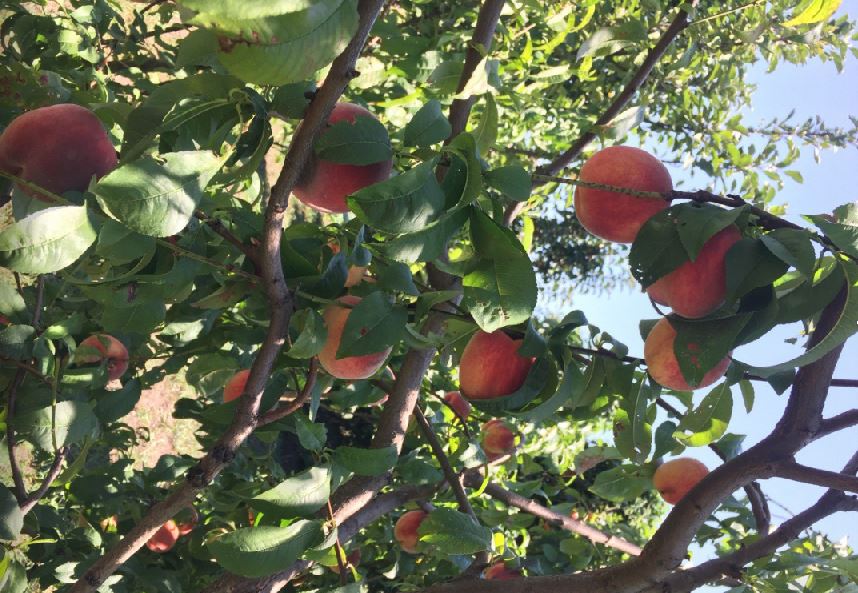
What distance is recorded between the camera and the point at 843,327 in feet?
3.25

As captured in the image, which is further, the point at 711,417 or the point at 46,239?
the point at 711,417

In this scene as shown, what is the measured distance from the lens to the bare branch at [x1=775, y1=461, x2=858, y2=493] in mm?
1020

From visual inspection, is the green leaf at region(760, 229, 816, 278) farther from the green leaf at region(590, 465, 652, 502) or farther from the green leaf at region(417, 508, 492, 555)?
the green leaf at region(590, 465, 652, 502)

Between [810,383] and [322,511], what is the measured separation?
0.84 metres

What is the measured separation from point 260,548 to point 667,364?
648 mm

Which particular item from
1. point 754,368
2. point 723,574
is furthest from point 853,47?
point 723,574

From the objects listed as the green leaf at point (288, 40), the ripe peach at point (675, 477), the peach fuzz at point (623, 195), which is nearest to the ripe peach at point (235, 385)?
the peach fuzz at point (623, 195)

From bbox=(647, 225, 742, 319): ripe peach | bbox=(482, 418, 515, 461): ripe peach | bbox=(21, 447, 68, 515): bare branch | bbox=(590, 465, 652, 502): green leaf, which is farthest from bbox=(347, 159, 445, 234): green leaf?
bbox=(482, 418, 515, 461): ripe peach

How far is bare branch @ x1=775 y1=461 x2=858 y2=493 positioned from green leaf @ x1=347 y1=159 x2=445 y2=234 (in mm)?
668

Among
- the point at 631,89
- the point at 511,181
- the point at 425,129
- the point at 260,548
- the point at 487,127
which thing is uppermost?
the point at 631,89

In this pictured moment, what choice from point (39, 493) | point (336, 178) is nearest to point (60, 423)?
point (39, 493)

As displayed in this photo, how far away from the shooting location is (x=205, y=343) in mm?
1594

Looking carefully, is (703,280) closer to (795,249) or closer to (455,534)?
(795,249)

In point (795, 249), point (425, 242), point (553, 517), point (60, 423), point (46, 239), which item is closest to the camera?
point (46, 239)
